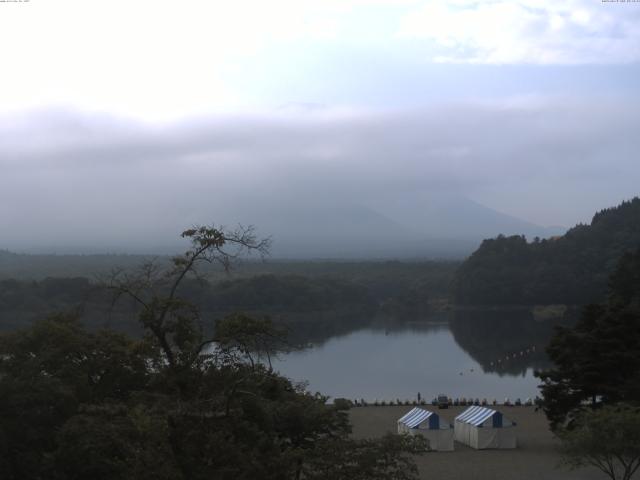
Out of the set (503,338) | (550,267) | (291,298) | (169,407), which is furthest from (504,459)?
(550,267)

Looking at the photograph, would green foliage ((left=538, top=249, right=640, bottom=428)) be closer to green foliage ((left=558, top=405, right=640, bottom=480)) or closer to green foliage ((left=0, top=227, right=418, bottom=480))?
green foliage ((left=558, top=405, right=640, bottom=480))

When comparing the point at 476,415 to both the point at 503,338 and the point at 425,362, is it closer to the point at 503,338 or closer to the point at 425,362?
the point at 425,362

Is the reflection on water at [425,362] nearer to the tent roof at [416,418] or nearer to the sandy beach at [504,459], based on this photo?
the sandy beach at [504,459]

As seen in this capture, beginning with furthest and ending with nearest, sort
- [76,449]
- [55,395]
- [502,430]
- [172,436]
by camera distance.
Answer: [502,430]
[55,395]
[76,449]
[172,436]

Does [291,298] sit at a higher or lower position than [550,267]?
lower

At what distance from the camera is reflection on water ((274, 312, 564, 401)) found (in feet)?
75.9

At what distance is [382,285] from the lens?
209ft

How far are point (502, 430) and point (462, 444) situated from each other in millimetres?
824

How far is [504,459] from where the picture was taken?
41.2ft

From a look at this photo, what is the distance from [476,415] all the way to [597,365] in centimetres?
216

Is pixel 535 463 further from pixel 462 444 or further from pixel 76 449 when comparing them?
pixel 76 449

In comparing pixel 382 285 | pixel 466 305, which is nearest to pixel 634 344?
pixel 466 305

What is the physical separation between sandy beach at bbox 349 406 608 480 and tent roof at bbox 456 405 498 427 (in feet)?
1.41

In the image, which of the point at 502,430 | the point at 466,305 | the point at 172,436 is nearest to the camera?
the point at 172,436
